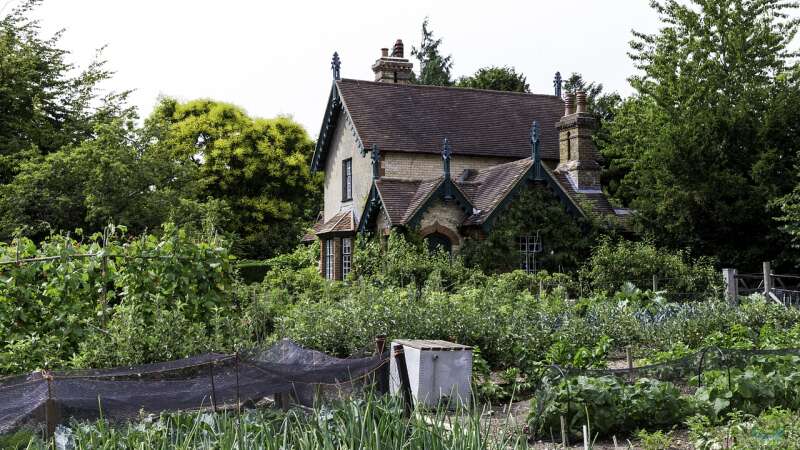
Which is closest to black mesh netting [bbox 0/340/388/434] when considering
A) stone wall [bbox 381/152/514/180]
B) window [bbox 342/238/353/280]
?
stone wall [bbox 381/152/514/180]

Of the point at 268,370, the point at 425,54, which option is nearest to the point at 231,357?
the point at 268,370

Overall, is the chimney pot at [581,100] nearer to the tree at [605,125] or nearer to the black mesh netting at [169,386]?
the tree at [605,125]

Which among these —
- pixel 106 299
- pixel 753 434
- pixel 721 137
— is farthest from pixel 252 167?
pixel 753 434

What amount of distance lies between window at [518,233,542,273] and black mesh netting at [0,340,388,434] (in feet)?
55.7

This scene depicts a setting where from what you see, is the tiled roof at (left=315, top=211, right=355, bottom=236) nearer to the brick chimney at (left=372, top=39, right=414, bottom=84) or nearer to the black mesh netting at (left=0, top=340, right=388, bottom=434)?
the brick chimney at (left=372, top=39, right=414, bottom=84)

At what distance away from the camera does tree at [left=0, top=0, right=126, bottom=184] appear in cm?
2733

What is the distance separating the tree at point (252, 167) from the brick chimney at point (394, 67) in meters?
14.9

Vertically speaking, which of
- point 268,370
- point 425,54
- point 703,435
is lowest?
point 703,435

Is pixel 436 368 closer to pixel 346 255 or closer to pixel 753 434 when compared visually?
pixel 753 434

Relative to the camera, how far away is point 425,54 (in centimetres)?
5181

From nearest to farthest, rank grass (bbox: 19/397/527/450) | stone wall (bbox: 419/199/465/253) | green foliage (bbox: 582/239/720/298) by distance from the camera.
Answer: grass (bbox: 19/397/527/450) < green foliage (bbox: 582/239/720/298) < stone wall (bbox: 419/199/465/253)

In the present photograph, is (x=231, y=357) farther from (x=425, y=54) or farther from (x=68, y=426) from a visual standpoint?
(x=425, y=54)

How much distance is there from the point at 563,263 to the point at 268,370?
1847 centimetres

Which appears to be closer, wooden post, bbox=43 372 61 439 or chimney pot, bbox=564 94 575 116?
wooden post, bbox=43 372 61 439
